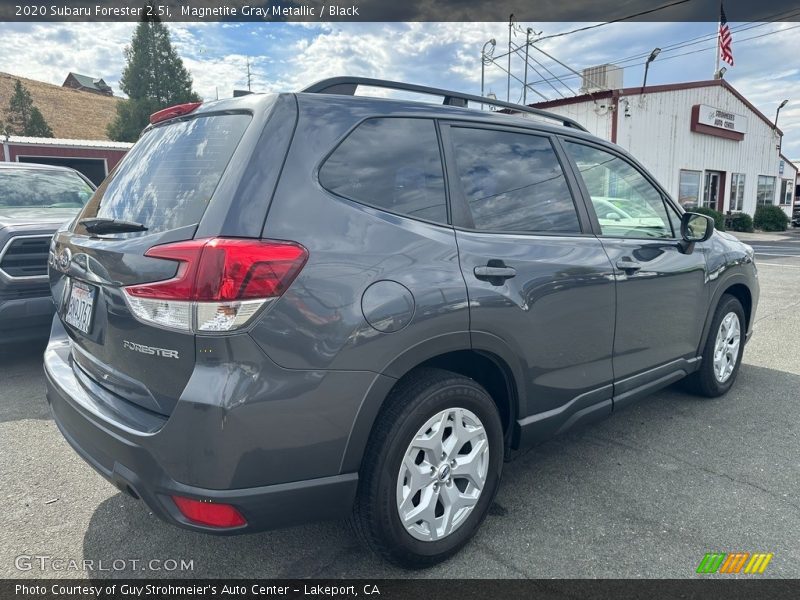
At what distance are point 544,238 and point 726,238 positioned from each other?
2290 mm

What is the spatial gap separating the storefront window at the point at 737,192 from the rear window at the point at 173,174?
97.1ft

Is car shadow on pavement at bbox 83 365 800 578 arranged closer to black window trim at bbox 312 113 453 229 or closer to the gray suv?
the gray suv

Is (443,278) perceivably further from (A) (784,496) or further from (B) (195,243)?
(A) (784,496)

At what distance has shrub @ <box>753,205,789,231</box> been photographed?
28.1 metres

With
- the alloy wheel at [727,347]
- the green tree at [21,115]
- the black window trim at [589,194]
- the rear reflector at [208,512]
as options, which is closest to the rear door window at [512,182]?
the black window trim at [589,194]

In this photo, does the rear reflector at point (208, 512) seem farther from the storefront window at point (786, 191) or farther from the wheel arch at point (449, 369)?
the storefront window at point (786, 191)

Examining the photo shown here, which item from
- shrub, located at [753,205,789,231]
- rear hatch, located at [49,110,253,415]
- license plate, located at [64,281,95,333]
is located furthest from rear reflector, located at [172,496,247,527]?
shrub, located at [753,205,789,231]

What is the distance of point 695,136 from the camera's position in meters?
23.4

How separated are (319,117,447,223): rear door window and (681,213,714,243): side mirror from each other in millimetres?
2086

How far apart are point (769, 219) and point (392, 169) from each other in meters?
31.7

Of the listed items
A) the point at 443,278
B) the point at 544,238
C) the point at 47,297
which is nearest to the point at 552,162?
the point at 544,238

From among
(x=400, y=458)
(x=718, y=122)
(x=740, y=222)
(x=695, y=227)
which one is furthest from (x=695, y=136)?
(x=400, y=458)

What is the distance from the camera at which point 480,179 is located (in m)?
2.60

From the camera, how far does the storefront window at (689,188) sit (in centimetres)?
2330
